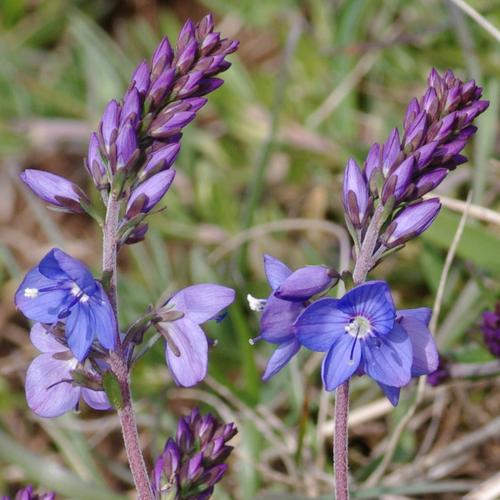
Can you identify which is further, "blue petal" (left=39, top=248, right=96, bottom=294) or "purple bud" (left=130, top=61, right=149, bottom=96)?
"purple bud" (left=130, top=61, right=149, bottom=96)

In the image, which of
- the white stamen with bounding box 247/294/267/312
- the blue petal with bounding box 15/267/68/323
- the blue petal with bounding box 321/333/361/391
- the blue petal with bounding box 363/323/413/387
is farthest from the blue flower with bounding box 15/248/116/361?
the blue petal with bounding box 363/323/413/387

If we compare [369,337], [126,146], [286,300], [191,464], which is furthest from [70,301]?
[369,337]

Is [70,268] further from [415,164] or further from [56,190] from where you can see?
[415,164]

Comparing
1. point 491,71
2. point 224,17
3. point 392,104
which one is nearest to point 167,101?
point 491,71

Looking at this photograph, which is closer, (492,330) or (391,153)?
(391,153)

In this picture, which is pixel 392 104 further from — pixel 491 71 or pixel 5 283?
pixel 5 283

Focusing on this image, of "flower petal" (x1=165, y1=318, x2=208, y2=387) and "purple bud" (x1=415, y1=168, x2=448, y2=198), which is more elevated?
"purple bud" (x1=415, y1=168, x2=448, y2=198)

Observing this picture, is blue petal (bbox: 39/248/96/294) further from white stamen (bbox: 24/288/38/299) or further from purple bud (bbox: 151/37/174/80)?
purple bud (bbox: 151/37/174/80)
